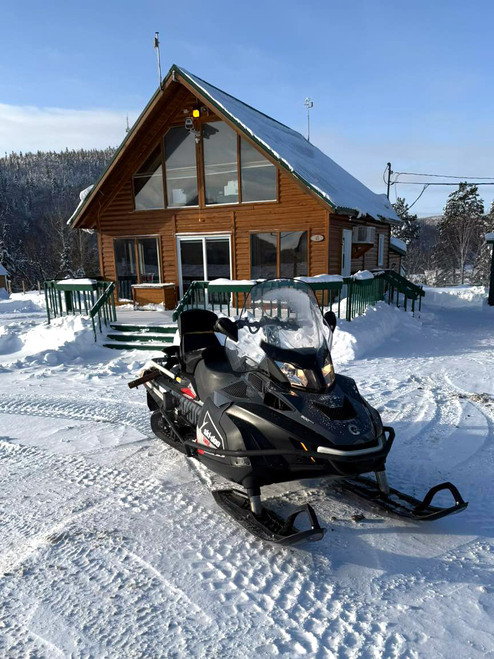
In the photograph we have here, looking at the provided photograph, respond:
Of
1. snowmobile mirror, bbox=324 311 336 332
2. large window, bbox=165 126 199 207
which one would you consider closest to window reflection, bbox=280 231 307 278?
large window, bbox=165 126 199 207

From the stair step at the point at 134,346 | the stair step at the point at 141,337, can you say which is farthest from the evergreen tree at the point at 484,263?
the stair step at the point at 134,346

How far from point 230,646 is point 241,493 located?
1123mm

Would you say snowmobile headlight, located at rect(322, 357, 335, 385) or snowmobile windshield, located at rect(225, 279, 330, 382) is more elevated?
snowmobile windshield, located at rect(225, 279, 330, 382)

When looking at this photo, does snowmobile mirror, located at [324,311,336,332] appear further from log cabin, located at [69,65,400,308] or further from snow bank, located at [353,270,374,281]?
log cabin, located at [69,65,400,308]

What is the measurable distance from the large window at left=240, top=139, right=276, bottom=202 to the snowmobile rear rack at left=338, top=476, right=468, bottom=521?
9987mm

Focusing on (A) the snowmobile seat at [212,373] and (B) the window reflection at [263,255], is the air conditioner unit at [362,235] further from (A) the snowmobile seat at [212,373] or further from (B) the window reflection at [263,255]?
(A) the snowmobile seat at [212,373]

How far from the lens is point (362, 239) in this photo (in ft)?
45.2

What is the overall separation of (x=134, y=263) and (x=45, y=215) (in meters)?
70.8

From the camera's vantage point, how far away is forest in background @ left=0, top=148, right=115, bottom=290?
43875mm

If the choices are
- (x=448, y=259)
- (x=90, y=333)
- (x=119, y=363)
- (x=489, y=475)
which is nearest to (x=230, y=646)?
(x=489, y=475)

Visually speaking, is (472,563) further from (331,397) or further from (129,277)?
(129,277)

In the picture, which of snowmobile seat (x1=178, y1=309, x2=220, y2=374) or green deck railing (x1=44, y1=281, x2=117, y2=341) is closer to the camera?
snowmobile seat (x1=178, y1=309, x2=220, y2=374)

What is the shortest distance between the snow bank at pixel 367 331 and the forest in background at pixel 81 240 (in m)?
10.2

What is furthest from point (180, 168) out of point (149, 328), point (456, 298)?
point (456, 298)
